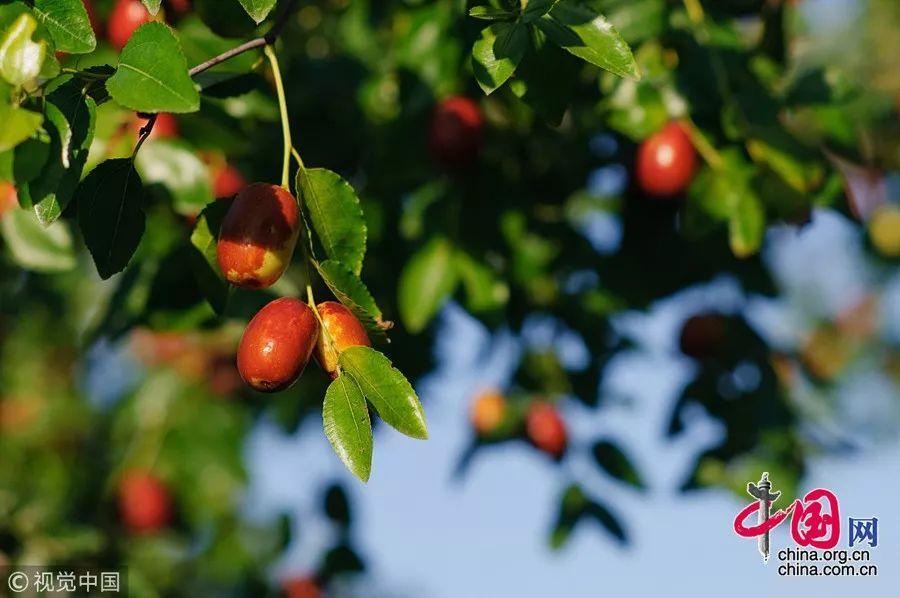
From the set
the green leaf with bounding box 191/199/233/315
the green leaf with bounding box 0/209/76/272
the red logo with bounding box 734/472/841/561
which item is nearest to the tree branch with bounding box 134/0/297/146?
the green leaf with bounding box 191/199/233/315

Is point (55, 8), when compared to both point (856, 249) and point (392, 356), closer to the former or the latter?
point (392, 356)

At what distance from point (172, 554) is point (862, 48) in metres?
2.85

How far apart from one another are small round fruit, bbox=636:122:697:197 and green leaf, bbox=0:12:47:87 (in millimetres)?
1251

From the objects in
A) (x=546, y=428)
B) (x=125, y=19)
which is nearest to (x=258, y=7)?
(x=125, y=19)

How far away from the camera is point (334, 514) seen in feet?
9.77

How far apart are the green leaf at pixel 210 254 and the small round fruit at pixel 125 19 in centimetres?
58

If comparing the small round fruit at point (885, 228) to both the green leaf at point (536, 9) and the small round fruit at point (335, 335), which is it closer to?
the green leaf at point (536, 9)

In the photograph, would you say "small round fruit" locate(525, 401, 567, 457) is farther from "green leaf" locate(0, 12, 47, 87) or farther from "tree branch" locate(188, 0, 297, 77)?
"green leaf" locate(0, 12, 47, 87)

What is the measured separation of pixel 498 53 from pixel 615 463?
160 centimetres

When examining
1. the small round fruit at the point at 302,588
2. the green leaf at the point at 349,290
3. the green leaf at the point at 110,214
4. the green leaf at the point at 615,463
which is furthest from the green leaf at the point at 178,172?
the small round fruit at the point at 302,588

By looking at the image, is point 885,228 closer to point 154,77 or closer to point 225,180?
point 225,180

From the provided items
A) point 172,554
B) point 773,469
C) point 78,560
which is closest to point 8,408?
point 172,554

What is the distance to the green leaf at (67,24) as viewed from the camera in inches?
44.8

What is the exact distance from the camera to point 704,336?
246cm
